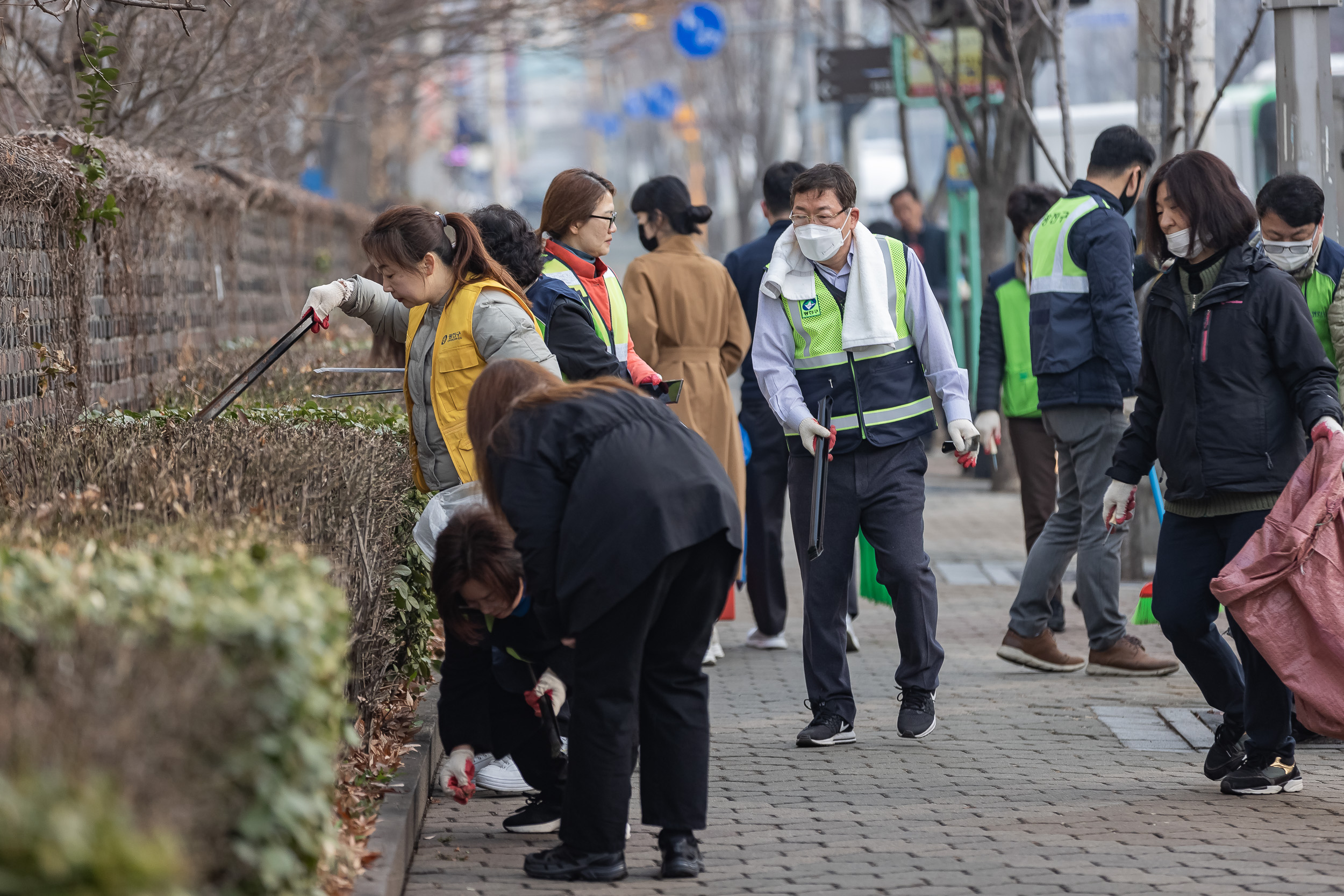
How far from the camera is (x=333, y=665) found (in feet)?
10.1

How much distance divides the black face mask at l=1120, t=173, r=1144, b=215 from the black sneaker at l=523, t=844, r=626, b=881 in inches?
161

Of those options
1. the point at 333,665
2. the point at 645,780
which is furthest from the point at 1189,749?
the point at 333,665

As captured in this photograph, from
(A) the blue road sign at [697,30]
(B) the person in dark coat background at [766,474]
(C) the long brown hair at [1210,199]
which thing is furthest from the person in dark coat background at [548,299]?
(A) the blue road sign at [697,30]

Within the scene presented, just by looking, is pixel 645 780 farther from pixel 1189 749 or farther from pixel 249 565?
pixel 1189 749

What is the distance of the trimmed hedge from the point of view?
101 inches

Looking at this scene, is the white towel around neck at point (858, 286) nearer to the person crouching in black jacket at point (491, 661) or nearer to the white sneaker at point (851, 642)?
the person crouching in black jacket at point (491, 661)

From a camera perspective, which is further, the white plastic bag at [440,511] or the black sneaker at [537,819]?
the white plastic bag at [440,511]

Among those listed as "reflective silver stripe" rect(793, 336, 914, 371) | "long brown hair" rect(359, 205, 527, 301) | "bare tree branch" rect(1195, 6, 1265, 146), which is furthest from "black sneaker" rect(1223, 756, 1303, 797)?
"bare tree branch" rect(1195, 6, 1265, 146)

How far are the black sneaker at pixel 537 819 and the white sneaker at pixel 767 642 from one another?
3142mm

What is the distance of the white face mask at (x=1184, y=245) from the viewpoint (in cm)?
512

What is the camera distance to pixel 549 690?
4.47m

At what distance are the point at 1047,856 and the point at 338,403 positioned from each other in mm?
3965

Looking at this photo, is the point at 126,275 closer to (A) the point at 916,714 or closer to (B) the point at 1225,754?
(A) the point at 916,714

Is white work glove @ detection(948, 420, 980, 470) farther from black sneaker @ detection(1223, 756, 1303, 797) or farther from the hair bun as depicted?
the hair bun
